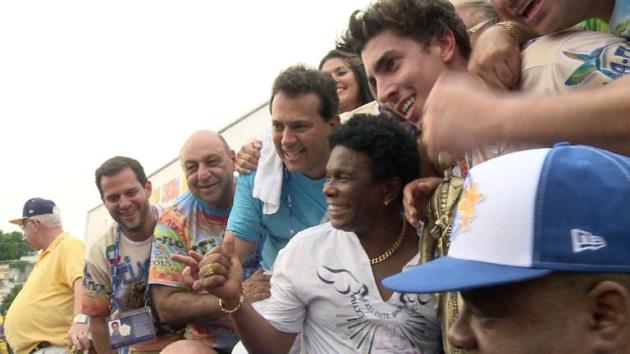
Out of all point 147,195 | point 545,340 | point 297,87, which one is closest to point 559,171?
point 545,340

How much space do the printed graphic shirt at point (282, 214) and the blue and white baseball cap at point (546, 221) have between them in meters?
2.03

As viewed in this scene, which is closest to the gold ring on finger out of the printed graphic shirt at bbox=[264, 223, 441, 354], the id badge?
the printed graphic shirt at bbox=[264, 223, 441, 354]

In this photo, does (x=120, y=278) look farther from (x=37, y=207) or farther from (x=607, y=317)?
(x=607, y=317)

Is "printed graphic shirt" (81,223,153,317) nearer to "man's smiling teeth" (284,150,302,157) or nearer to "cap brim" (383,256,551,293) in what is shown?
"man's smiling teeth" (284,150,302,157)

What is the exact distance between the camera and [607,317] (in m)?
1.05

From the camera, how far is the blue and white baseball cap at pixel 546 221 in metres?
1.03

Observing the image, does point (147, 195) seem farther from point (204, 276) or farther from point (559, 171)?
point (559, 171)

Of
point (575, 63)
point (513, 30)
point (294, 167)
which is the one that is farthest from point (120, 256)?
point (575, 63)

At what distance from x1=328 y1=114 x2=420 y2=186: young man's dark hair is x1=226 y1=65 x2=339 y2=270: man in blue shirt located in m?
0.50

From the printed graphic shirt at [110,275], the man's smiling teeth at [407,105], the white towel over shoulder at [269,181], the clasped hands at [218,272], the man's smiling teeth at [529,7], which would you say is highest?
the man's smiling teeth at [529,7]

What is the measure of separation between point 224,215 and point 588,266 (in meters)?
3.04

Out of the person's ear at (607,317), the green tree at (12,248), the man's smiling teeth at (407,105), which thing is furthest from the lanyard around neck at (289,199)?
the green tree at (12,248)

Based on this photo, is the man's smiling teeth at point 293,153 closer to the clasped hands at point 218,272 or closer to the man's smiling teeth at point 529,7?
the clasped hands at point 218,272

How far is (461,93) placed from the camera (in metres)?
1.26
